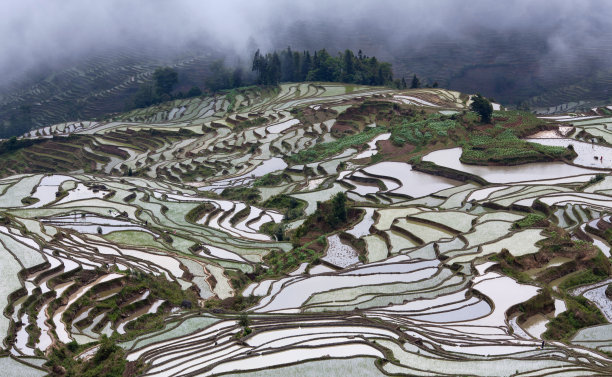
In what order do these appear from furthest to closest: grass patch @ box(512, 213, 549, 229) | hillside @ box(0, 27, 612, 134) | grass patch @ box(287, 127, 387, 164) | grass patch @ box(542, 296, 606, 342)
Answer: hillside @ box(0, 27, 612, 134)
grass patch @ box(287, 127, 387, 164)
grass patch @ box(512, 213, 549, 229)
grass patch @ box(542, 296, 606, 342)

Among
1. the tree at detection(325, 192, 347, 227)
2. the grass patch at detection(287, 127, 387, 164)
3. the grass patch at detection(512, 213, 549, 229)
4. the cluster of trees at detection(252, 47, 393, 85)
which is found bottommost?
the grass patch at detection(287, 127, 387, 164)

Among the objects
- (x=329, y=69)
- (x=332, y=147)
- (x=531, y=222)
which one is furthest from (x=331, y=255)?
(x=329, y=69)

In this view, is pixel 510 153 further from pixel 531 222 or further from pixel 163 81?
pixel 163 81

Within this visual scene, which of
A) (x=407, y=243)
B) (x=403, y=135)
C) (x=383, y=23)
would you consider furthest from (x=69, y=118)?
(x=407, y=243)

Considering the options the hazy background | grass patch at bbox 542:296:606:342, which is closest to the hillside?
the hazy background

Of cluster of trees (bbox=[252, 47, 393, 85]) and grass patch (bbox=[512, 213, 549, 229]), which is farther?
cluster of trees (bbox=[252, 47, 393, 85])

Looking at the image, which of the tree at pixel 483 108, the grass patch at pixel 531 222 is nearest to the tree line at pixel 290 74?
the tree at pixel 483 108

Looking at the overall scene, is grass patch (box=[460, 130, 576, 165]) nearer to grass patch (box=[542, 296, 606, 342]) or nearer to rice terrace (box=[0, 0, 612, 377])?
rice terrace (box=[0, 0, 612, 377])
